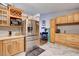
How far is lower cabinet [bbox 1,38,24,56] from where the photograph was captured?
8.12 feet

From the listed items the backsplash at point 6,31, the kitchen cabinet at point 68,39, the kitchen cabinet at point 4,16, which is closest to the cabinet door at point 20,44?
the backsplash at point 6,31

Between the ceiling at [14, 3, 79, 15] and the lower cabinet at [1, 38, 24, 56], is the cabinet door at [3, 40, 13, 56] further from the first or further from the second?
the ceiling at [14, 3, 79, 15]

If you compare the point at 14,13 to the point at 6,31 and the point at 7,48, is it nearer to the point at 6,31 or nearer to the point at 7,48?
the point at 6,31

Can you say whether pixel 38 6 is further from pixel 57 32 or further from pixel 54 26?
pixel 57 32

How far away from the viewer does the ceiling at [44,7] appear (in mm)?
2338

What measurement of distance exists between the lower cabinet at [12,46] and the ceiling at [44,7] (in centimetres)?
99

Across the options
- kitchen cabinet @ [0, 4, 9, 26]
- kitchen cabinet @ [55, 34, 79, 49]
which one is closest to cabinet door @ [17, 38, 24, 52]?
kitchen cabinet @ [0, 4, 9, 26]

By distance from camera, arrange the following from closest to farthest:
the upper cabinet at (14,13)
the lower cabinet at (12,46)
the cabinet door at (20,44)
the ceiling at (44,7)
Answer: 1. the ceiling at (44,7)
2. the lower cabinet at (12,46)
3. the upper cabinet at (14,13)
4. the cabinet door at (20,44)

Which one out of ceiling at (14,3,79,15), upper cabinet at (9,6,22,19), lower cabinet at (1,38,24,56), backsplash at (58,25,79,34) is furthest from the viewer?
backsplash at (58,25,79,34)

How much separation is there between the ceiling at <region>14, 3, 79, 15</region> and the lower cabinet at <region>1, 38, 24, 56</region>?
3.26 feet

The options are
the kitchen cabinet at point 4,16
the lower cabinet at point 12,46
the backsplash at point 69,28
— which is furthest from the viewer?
the backsplash at point 69,28

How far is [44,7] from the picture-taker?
247cm

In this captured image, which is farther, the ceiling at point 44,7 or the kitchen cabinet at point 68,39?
the kitchen cabinet at point 68,39

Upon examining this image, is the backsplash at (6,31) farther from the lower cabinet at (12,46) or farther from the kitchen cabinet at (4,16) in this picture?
the lower cabinet at (12,46)
